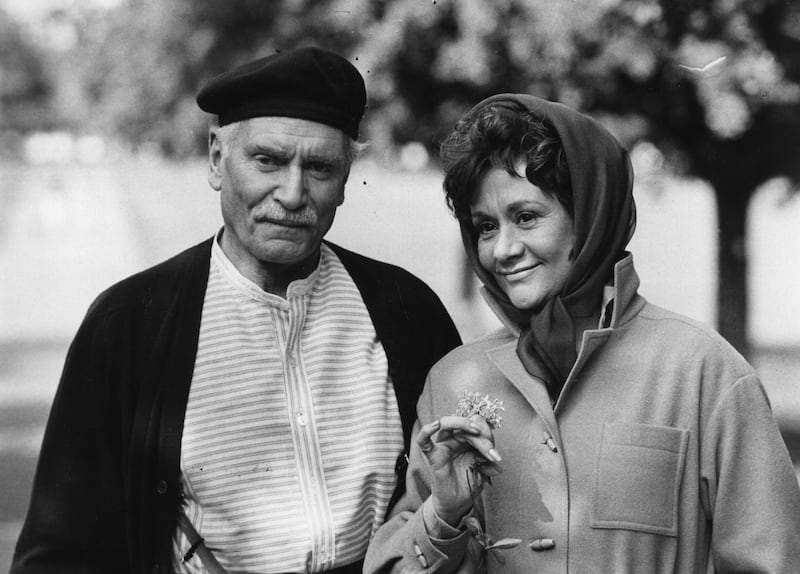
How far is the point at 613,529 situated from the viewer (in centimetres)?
225

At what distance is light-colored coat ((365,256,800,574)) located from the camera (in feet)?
7.23

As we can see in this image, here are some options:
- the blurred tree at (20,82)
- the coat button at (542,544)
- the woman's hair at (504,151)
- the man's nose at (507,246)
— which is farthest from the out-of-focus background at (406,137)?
the coat button at (542,544)

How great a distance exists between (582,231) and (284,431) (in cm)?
87

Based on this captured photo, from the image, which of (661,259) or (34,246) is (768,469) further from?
(34,246)

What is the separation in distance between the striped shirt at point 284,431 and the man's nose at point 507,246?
52cm

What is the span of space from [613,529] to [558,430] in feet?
0.77

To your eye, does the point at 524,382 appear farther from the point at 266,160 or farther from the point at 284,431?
the point at 266,160

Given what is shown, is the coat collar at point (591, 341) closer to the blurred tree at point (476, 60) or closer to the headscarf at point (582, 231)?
the headscarf at point (582, 231)

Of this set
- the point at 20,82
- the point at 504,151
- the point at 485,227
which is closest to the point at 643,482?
the point at 485,227

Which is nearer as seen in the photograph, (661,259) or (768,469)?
(768,469)

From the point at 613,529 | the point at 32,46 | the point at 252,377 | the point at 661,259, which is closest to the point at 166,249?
the point at 32,46

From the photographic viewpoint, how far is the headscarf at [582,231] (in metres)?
2.31

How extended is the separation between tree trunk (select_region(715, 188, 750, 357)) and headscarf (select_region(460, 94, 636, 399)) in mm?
1675

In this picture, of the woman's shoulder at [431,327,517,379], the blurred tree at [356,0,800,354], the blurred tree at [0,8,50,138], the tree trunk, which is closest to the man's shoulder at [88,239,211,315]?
the woman's shoulder at [431,327,517,379]
